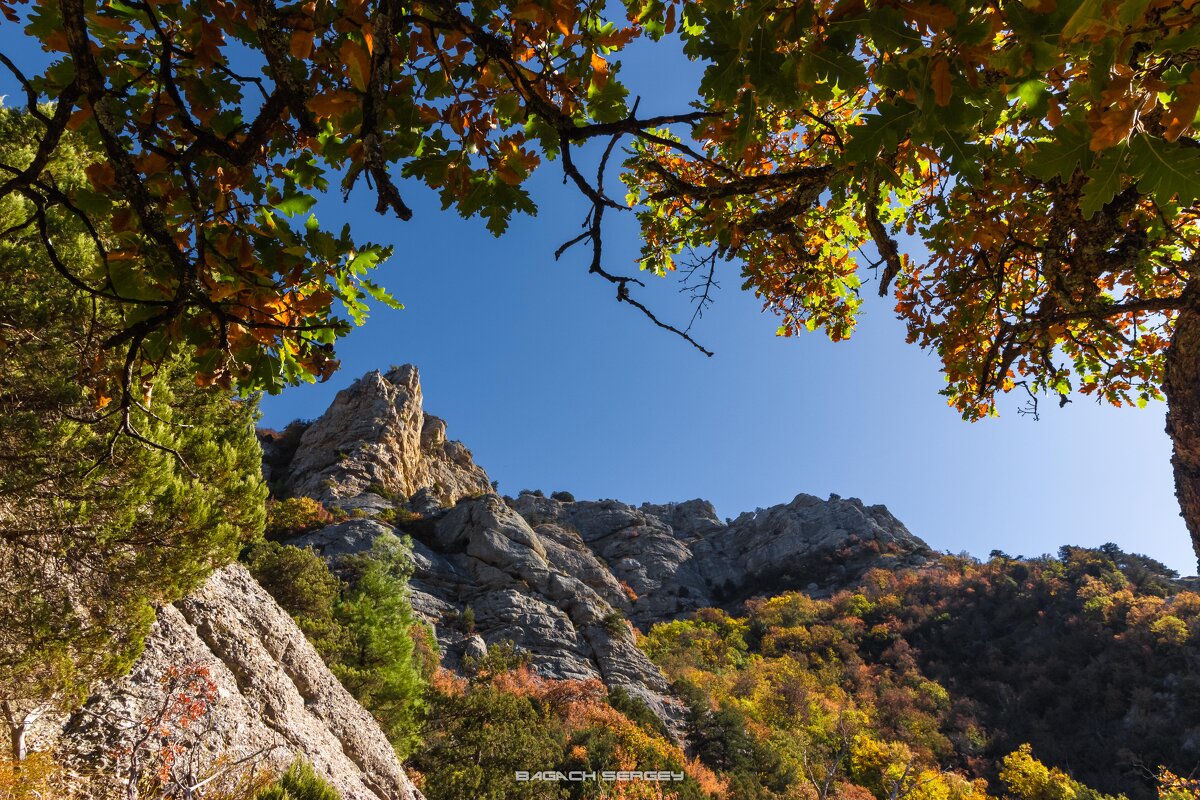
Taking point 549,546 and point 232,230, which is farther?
point 549,546

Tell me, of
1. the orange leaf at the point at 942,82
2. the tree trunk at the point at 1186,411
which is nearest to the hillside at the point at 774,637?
the tree trunk at the point at 1186,411

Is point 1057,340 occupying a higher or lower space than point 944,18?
higher

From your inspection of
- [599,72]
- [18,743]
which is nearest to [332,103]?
[599,72]

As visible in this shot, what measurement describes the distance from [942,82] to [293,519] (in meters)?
28.7

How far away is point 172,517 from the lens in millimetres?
6336

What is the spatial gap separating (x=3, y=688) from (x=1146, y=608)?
1846 inches

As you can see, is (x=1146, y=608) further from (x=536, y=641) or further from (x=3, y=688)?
(x=3, y=688)

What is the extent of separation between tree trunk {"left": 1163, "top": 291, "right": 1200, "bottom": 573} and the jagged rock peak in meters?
32.2

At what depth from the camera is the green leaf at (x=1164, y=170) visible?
3.37 feet

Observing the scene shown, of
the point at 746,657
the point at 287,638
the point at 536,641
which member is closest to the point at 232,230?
the point at 287,638

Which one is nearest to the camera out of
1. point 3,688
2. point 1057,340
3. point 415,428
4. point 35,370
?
point 1057,340

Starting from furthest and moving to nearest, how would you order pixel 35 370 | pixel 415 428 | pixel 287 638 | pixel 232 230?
1. pixel 415 428
2. pixel 287 638
3. pixel 35 370
4. pixel 232 230

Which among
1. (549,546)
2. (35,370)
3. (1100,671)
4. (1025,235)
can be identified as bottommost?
(1100,671)

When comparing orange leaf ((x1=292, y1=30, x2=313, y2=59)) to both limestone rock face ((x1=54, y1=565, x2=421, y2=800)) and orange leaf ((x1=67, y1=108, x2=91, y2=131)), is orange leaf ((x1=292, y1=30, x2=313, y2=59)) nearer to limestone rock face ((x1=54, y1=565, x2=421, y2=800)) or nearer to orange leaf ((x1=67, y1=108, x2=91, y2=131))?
orange leaf ((x1=67, y1=108, x2=91, y2=131))
